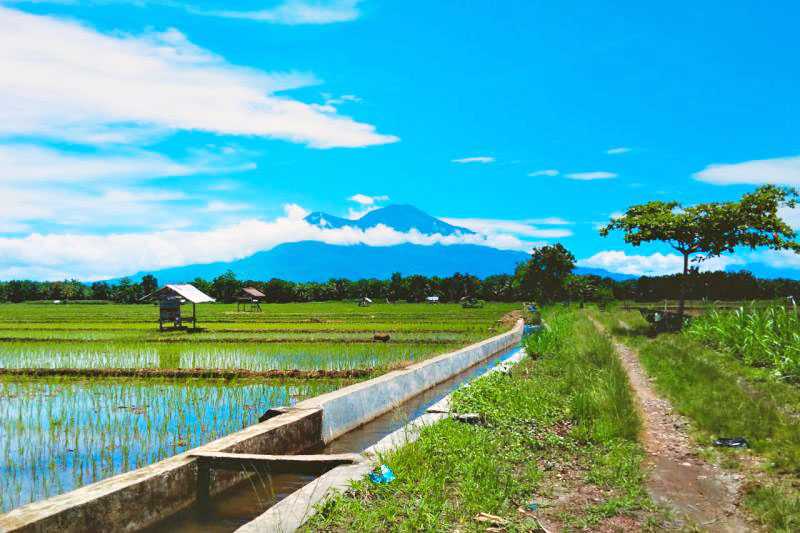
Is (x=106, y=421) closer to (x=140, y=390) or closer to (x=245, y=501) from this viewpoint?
(x=140, y=390)

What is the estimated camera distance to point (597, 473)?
5359 mm

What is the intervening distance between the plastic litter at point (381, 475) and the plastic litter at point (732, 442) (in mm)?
3711

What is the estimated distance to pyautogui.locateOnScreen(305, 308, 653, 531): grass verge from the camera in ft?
14.2

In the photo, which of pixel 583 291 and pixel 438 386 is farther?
pixel 583 291

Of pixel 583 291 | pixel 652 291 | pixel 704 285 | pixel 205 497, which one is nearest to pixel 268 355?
pixel 205 497

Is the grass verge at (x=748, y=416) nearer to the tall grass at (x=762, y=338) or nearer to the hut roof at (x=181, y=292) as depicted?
the tall grass at (x=762, y=338)

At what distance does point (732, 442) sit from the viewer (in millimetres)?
6430

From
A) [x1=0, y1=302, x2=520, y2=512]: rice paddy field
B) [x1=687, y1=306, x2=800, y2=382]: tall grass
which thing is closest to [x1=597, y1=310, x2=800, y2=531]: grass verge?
[x1=687, y1=306, x2=800, y2=382]: tall grass

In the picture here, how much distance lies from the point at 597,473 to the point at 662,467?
0.88 metres

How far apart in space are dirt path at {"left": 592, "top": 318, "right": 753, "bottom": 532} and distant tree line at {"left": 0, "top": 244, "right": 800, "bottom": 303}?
45.0 meters

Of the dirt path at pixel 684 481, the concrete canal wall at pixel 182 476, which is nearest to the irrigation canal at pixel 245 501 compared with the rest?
Answer: the concrete canal wall at pixel 182 476

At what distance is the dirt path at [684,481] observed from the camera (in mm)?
4484

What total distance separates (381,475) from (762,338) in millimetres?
9502

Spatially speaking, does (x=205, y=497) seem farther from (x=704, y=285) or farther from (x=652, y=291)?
(x=652, y=291)
